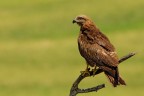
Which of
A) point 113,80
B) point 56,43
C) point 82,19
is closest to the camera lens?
point 113,80

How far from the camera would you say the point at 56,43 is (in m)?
34.2

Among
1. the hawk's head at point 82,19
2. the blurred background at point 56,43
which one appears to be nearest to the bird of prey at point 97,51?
the hawk's head at point 82,19

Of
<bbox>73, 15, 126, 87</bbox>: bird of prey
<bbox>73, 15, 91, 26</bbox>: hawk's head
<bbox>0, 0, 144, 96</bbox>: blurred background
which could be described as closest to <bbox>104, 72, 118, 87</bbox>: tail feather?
<bbox>73, 15, 126, 87</bbox>: bird of prey

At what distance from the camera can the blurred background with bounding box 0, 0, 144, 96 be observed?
2747 centimetres

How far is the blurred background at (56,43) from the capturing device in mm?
27469

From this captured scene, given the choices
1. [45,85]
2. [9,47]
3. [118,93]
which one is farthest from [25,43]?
[118,93]

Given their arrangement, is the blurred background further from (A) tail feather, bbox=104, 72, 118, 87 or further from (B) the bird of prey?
(A) tail feather, bbox=104, 72, 118, 87

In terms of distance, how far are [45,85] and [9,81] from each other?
4.82ft

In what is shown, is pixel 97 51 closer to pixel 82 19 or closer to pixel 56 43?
pixel 82 19

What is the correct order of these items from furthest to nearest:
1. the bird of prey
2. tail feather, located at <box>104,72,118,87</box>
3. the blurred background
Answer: the blurred background
the bird of prey
tail feather, located at <box>104,72,118,87</box>

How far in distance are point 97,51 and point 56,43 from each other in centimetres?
2277

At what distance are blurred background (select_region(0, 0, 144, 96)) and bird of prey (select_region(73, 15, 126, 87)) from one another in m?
13.0

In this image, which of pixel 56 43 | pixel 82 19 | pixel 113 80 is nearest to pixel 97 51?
pixel 113 80

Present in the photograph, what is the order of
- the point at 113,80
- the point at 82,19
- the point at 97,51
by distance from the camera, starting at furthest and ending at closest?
the point at 82,19 → the point at 97,51 → the point at 113,80
